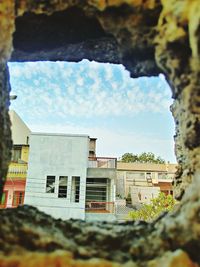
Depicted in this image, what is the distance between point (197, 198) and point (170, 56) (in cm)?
A: 129

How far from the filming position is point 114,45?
4094mm

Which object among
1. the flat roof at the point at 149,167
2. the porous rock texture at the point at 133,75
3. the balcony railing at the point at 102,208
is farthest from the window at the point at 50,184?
the flat roof at the point at 149,167

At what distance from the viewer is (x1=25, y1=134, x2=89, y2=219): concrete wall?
922cm

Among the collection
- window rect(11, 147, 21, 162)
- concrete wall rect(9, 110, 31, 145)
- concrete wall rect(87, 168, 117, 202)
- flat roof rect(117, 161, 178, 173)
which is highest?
concrete wall rect(9, 110, 31, 145)

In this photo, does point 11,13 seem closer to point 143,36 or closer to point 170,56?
point 143,36

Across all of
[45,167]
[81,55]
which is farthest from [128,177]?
[81,55]

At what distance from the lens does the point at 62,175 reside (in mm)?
9555

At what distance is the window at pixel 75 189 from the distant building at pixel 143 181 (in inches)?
157

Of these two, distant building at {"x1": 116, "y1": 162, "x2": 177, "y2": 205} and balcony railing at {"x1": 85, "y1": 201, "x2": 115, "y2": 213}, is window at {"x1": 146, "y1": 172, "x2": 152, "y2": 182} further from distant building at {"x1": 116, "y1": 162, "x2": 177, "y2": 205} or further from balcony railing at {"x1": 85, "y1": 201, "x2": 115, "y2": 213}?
balcony railing at {"x1": 85, "y1": 201, "x2": 115, "y2": 213}

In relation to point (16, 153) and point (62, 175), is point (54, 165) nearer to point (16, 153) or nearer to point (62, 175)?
point (62, 175)

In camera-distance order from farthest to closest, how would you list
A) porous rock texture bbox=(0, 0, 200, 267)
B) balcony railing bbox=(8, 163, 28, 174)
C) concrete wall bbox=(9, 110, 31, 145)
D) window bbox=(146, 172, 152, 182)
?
window bbox=(146, 172, 152, 182) → concrete wall bbox=(9, 110, 31, 145) → balcony railing bbox=(8, 163, 28, 174) → porous rock texture bbox=(0, 0, 200, 267)

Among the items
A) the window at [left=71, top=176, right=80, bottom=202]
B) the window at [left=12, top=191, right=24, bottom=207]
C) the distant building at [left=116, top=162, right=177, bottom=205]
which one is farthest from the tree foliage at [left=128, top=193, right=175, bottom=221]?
the window at [left=12, top=191, right=24, bottom=207]

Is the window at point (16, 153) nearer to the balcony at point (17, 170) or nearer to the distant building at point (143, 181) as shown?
the balcony at point (17, 170)

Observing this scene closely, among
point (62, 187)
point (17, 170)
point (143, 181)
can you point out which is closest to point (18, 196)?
point (17, 170)
